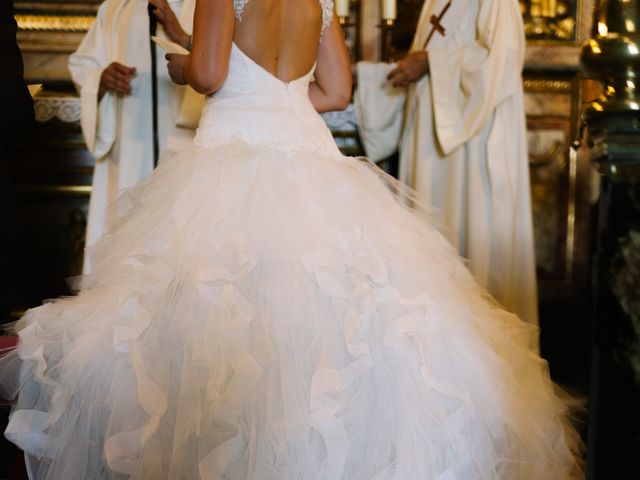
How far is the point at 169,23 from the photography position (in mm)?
3602

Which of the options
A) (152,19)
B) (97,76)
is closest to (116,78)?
(97,76)

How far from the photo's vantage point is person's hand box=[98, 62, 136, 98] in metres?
4.05

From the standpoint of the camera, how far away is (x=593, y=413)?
1359 mm

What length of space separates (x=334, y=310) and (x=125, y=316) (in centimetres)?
51

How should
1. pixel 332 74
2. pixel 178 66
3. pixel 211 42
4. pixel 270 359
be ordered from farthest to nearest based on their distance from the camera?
pixel 332 74
pixel 178 66
pixel 211 42
pixel 270 359

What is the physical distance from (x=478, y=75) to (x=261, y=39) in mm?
1681

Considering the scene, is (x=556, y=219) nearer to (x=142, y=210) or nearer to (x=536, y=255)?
(x=536, y=255)

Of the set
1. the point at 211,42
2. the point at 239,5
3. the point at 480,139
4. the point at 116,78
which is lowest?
the point at 480,139

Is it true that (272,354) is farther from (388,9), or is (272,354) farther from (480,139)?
(388,9)

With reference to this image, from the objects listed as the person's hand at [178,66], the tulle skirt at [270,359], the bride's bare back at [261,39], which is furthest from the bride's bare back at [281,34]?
the tulle skirt at [270,359]

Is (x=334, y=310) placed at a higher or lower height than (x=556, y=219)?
higher

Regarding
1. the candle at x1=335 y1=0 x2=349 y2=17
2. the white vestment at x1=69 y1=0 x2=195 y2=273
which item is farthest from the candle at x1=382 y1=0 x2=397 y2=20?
the white vestment at x1=69 y1=0 x2=195 y2=273

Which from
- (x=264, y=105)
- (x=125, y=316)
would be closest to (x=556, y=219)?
(x=264, y=105)

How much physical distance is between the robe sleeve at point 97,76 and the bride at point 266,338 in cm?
153
